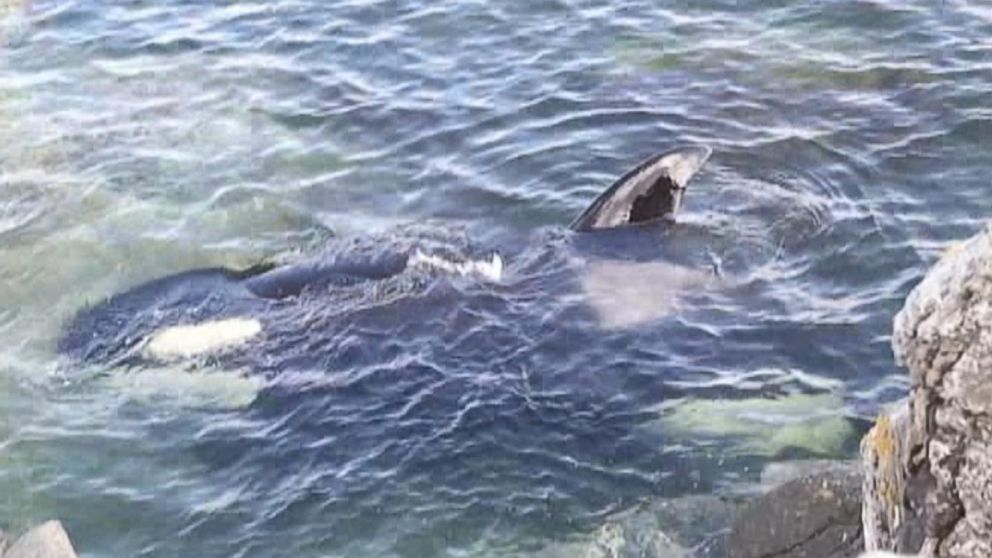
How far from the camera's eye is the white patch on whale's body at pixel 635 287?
36.7 feet

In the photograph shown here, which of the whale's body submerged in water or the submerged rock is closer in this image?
the submerged rock

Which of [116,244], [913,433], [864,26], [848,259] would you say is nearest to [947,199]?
[848,259]

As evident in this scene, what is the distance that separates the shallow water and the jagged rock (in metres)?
4.44

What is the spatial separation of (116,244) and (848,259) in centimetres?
611

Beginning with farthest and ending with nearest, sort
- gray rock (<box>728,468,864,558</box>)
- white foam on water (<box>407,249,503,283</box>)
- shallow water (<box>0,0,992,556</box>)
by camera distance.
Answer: white foam on water (<box>407,249,503,283</box>) < shallow water (<box>0,0,992,556</box>) < gray rock (<box>728,468,864,558</box>)

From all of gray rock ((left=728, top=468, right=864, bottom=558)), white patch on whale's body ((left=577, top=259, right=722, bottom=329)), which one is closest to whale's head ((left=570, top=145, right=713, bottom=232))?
white patch on whale's body ((left=577, top=259, right=722, bottom=329))

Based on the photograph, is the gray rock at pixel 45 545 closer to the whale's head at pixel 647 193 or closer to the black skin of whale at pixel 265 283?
the black skin of whale at pixel 265 283

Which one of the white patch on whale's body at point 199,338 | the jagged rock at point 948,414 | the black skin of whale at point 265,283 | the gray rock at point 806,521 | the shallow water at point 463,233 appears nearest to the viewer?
the jagged rock at point 948,414

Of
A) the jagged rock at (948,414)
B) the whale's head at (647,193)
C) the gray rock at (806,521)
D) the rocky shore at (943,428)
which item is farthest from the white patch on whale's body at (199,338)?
the jagged rock at (948,414)

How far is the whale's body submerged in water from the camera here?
36.5 feet

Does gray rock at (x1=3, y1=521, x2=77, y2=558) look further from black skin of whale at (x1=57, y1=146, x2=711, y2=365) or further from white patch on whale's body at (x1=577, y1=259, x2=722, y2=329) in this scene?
white patch on whale's body at (x1=577, y1=259, x2=722, y2=329)

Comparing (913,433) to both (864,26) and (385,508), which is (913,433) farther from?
(864,26)

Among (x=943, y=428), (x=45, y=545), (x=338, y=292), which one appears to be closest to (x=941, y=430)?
(x=943, y=428)

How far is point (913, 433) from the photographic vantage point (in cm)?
492
